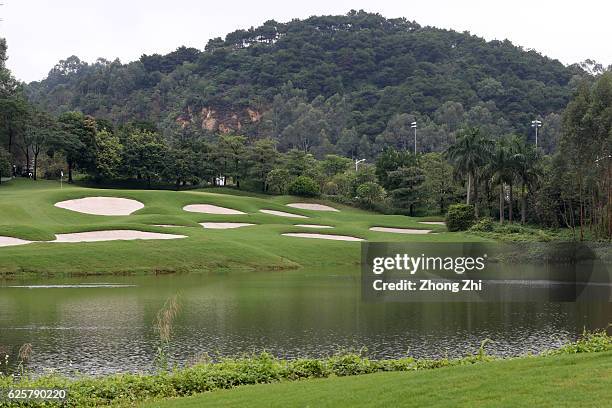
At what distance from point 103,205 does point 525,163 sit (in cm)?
4471

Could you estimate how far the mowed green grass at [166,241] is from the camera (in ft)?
148

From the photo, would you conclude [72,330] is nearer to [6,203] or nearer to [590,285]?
[590,285]

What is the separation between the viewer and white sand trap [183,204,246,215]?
7199 centimetres

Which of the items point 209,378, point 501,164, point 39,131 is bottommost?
point 209,378

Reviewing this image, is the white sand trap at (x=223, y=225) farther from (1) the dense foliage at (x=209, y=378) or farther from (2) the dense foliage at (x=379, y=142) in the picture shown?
(1) the dense foliage at (x=209, y=378)

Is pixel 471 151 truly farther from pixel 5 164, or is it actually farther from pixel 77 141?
pixel 5 164

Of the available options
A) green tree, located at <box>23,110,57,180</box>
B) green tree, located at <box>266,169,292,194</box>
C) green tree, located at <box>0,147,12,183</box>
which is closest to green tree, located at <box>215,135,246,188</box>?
green tree, located at <box>266,169,292,194</box>

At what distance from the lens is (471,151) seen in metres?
77.7

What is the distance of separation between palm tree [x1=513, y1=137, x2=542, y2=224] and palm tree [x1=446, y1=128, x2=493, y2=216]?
10.8 ft

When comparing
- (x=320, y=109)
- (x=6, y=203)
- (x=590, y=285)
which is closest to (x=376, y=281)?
(x=590, y=285)

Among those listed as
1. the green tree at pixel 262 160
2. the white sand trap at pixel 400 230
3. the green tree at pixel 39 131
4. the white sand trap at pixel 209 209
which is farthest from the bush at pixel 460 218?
the green tree at pixel 39 131

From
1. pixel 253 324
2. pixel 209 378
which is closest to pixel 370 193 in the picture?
pixel 253 324

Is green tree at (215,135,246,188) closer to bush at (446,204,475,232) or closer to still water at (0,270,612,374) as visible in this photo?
bush at (446,204,475,232)

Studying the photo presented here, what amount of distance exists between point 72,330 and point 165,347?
5.34 meters
